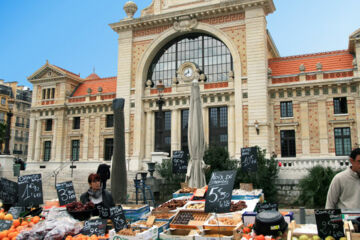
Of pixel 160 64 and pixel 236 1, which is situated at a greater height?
pixel 236 1

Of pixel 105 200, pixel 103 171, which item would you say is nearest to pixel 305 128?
pixel 103 171

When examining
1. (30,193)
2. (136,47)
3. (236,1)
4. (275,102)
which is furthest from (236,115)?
(30,193)

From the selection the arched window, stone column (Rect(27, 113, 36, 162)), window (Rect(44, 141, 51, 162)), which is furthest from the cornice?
window (Rect(44, 141, 51, 162))

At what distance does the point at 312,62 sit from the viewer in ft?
88.0

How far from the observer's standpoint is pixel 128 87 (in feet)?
98.1

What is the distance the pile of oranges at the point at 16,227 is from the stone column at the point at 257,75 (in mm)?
19458

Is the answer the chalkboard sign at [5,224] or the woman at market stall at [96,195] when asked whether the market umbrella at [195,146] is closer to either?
the woman at market stall at [96,195]

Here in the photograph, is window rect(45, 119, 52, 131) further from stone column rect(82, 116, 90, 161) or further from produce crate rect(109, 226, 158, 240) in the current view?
produce crate rect(109, 226, 158, 240)

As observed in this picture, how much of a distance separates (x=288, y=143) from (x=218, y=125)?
18.1 feet

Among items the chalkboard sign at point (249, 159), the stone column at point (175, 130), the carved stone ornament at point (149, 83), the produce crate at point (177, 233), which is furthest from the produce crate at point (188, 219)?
the carved stone ornament at point (149, 83)

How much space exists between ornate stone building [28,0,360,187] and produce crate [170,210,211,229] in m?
14.5

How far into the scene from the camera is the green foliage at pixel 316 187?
1639 centimetres

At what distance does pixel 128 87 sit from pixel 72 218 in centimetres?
2394

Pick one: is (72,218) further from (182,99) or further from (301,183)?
(182,99)
